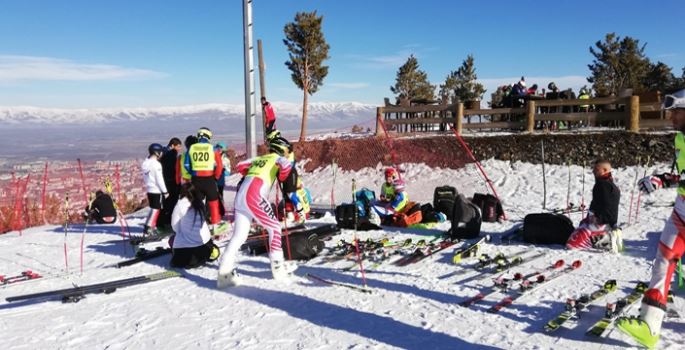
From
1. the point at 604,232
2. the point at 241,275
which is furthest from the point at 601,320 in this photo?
the point at 241,275

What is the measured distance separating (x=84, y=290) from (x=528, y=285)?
546 centimetres

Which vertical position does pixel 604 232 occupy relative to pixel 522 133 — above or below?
below

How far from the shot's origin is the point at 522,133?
624 inches

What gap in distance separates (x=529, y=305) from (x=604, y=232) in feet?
9.57

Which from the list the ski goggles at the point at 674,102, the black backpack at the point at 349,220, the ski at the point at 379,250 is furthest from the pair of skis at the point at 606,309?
the black backpack at the point at 349,220

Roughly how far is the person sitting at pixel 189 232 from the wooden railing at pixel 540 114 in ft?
24.3

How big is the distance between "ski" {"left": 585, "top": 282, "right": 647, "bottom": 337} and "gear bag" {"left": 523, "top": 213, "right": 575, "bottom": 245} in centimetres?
218

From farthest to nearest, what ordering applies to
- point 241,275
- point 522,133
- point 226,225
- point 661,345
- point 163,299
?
1. point 522,133
2. point 226,225
3. point 241,275
4. point 163,299
5. point 661,345

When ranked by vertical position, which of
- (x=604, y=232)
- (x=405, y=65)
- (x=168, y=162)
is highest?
(x=405, y=65)

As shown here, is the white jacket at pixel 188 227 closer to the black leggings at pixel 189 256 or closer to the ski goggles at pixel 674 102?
the black leggings at pixel 189 256

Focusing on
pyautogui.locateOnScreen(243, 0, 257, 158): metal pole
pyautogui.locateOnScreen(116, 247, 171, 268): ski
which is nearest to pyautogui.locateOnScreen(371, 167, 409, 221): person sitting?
pyautogui.locateOnScreen(116, 247, 171, 268): ski

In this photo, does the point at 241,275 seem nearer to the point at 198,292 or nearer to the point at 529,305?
the point at 198,292

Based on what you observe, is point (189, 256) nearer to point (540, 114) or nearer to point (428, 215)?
point (428, 215)

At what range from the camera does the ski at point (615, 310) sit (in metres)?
4.09
